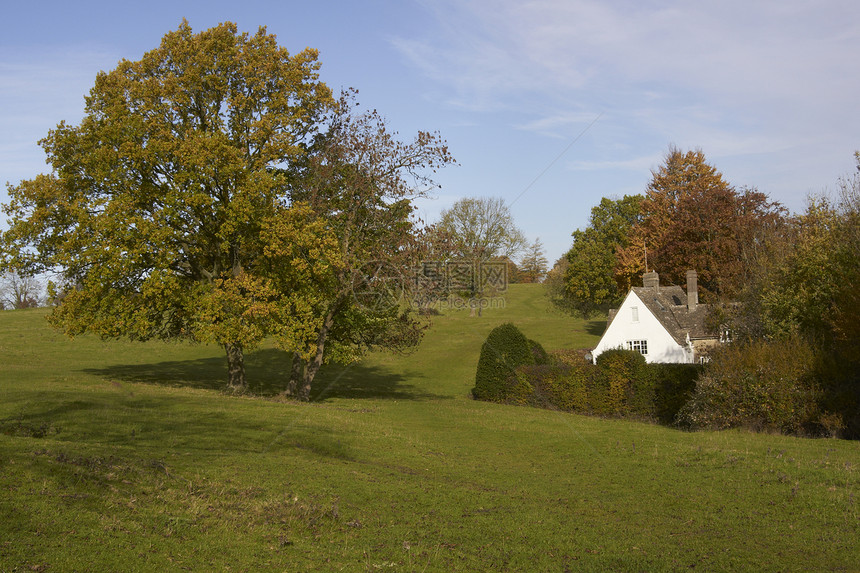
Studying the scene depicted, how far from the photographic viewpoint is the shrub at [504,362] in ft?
114

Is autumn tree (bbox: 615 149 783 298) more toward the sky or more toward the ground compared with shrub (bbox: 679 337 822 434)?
more toward the sky

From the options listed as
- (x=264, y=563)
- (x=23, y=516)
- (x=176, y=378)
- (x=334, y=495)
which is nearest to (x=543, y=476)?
(x=334, y=495)

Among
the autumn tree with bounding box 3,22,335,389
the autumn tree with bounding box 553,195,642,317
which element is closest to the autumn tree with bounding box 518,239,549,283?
the autumn tree with bounding box 553,195,642,317

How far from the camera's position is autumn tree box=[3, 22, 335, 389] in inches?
976

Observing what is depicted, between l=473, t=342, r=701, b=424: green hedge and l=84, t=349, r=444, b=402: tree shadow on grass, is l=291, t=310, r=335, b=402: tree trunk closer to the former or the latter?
l=84, t=349, r=444, b=402: tree shadow on grass

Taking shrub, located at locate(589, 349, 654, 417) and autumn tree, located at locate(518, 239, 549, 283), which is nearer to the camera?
shrub, located at locate(589, 349, 654, 417)

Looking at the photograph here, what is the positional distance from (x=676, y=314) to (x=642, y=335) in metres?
3.91

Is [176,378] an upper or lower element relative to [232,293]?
lower

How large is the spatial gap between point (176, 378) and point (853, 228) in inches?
1387

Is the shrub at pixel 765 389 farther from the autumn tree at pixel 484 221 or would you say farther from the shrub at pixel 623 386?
the autumn tree at pixel 484 221

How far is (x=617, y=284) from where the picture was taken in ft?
241

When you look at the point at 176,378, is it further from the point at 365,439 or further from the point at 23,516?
the point at 23,516

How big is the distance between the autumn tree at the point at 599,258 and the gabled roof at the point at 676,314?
19.3m

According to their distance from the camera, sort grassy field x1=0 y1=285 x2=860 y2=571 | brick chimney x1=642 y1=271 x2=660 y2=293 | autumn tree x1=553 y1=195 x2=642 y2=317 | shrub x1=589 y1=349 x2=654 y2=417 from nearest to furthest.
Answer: grassy field x1=0 y1=285 x2=860 y2=571, shrub x1=589 y1=349 x2=654 y2=417, brick chimney x1=642 y1=271 x2=660 y2=293, autumn tree x1=553 y1=195 x2=642 y2=317
